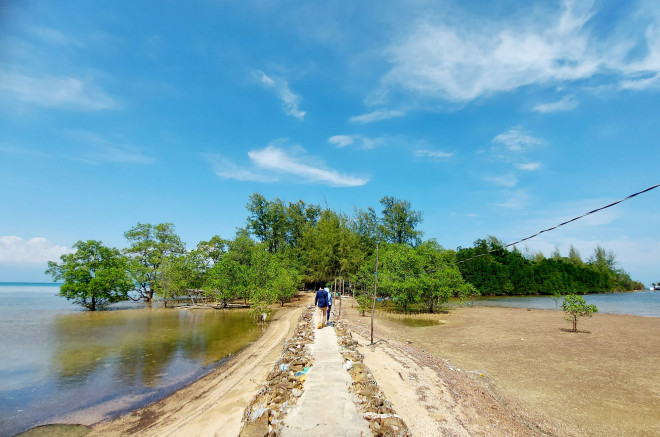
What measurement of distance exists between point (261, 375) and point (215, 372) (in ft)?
6.95

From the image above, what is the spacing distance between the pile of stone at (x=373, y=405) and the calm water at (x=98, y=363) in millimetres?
6462

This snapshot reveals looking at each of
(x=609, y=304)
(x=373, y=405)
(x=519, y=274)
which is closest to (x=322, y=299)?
(x=373, y=405)

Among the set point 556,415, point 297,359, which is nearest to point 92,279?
point 297,359

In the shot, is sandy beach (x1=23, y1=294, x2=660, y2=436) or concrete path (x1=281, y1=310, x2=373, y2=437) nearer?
concrete path (x1=281, y1=310, x2=373, y2=437)

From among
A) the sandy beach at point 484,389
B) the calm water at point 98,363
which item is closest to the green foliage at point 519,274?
the sandy beach at point 484,389

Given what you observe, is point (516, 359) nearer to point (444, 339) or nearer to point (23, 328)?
point (444, 339)

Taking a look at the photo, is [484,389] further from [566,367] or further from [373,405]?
[373,405]

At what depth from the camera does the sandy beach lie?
21.0 feet

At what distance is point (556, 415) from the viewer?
6801 millimetres

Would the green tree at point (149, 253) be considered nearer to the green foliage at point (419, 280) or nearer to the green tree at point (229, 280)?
the green tree at point (229, 280)

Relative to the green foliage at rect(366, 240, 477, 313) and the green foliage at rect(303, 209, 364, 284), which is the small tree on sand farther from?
the green foliage at rect(303, 209, 364, 284)

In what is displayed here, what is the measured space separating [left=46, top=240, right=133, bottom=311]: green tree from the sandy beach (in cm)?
2614

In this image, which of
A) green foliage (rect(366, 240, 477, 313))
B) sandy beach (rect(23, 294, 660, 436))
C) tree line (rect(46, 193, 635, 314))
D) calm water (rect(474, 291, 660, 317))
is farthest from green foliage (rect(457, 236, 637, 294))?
sandy beach (rect(23, 294, 660, 436))

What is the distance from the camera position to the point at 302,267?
1735 inches
